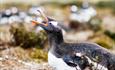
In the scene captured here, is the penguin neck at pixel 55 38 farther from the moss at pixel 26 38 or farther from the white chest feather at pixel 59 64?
the moss at pixel 26 38

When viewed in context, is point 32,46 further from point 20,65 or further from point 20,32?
point 20,65

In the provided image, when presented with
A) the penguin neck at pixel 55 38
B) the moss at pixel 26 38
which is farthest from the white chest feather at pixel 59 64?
the moss at pixel 26 38

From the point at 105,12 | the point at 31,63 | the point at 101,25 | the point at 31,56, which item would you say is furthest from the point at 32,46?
the point at 105,12

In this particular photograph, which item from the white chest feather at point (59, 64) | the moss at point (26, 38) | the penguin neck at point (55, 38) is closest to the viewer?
the white chest feather at point (59, 64)

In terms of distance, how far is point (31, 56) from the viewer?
53.4ft

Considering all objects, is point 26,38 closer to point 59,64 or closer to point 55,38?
point 55,38

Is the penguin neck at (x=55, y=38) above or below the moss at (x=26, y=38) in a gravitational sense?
above

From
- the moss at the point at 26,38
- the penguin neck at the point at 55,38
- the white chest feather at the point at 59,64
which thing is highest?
the penguin neck at the point at 55,38

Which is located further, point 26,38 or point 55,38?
point 26,38

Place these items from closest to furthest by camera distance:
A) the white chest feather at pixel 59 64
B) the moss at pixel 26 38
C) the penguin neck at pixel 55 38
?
the white chest feather at pixel 59 64 → the penguin neck at pixel 55 38 → the moss at pixel 26 38

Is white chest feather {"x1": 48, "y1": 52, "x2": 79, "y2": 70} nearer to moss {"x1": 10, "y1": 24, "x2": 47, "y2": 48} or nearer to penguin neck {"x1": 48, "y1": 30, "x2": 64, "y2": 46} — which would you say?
penguin neck {"x1": 48, "y1": 30, "x2": 64, "y2": 46}

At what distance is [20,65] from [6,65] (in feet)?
1.13

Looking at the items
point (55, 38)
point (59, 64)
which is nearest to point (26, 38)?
point (55, 38)

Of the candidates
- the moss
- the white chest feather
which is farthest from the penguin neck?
the moss
